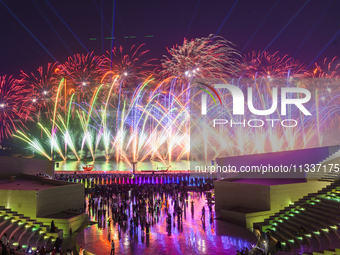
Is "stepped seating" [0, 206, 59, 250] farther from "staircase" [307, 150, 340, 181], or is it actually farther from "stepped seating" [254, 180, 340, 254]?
"staircase" [307, 150, 340, 181]

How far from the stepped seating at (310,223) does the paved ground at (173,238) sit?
1.45 metres

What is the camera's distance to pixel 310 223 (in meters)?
12.3

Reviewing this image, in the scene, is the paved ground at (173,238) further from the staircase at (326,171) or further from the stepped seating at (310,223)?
the staircase at (326,171)

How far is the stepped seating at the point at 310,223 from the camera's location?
1038cm

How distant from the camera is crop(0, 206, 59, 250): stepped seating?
1248cm

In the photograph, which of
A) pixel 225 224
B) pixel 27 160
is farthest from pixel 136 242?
pixel 27 160

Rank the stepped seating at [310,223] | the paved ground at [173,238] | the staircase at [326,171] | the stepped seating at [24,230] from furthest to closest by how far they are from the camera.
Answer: the staircase at [326,171], the stepped seating at [24,230], the paved ground at [173,238], the stepped seating at [310,223]

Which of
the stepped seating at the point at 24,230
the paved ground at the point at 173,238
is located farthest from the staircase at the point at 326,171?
the stepped seating at the point at 24,230

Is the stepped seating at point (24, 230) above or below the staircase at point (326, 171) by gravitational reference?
below

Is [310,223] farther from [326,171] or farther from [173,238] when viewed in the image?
[173,238]

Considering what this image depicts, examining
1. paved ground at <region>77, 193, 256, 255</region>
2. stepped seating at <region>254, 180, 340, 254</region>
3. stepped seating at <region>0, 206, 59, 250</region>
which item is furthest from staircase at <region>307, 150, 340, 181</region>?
stepped seating at <region>0, 206, 59, 250</region>

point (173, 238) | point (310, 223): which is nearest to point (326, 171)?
point (310, 223)

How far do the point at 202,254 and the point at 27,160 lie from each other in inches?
735

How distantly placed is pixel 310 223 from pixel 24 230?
514 inches
